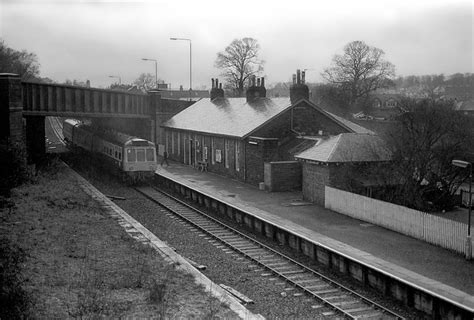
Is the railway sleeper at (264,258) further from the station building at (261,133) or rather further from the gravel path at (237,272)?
the station building at (261,133)

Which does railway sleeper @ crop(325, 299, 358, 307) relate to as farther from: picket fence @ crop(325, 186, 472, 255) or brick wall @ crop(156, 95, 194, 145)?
brick wall @ crop(156, 95, 194, 145)

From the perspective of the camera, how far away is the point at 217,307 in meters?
12.7

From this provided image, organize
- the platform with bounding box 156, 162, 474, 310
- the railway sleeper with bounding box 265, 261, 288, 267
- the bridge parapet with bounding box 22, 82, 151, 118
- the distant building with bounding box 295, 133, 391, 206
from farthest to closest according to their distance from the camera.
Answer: the bridge parapet with bounding box 22, 82, 151, 118, the distant building with bounding box 295, 133, 391, 206, the railway sleeper with bounding box 265, 261, 288, 267, the platform with bounding box 156, 162, 474, 310

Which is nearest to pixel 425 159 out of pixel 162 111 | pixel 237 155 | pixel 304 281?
pixel 304 281

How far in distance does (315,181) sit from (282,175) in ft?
12.1

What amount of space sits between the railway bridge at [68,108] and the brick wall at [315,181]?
15292 millimetres

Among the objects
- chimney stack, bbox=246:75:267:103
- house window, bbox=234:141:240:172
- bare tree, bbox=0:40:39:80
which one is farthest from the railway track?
bare tree, bbox=0:40:39:80

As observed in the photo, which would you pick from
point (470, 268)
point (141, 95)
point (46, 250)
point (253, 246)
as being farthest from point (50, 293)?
point (141, 95)

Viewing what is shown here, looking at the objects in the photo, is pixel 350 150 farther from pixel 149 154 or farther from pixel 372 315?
pixel 149 154

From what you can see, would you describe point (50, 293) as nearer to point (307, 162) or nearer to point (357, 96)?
point (307, 162)

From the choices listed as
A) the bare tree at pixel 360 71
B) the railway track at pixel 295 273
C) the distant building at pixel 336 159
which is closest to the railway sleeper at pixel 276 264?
the railway track at pixel 295 273

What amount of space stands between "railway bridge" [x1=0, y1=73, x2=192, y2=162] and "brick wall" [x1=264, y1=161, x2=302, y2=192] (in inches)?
530

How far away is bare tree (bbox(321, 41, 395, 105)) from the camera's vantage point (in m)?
71.2

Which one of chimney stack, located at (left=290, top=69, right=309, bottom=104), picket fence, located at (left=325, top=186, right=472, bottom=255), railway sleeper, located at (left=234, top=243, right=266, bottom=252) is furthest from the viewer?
chimney stack, located at (left=290, top=69, right=309, bottom=104)
